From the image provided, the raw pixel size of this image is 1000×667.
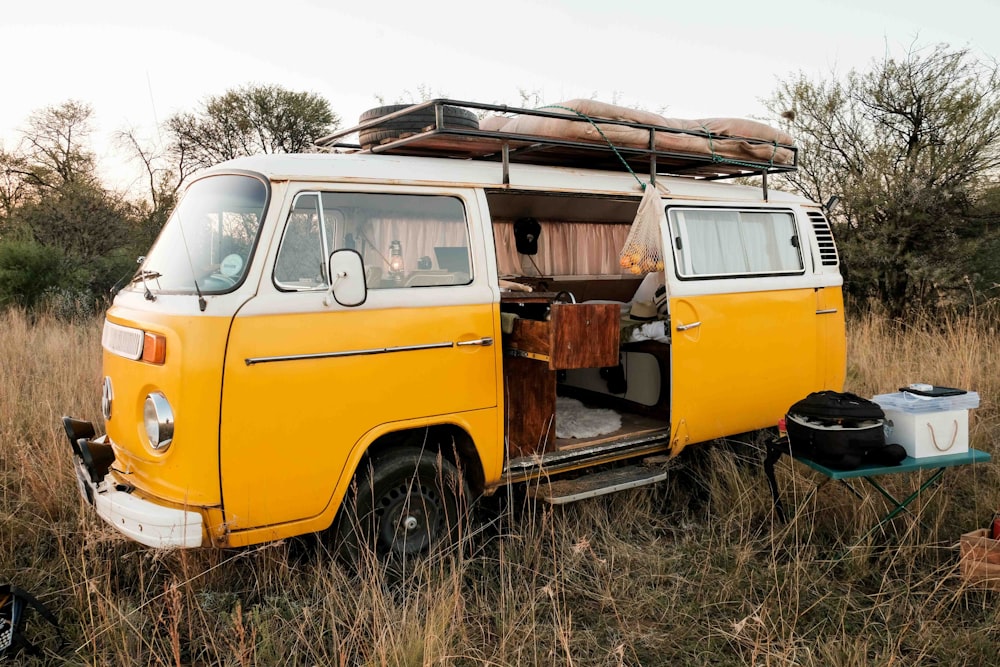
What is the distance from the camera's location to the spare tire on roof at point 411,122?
159 inches

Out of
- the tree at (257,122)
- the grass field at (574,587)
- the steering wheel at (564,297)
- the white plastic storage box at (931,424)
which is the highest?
the tree at (257,122)

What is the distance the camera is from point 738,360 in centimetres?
500

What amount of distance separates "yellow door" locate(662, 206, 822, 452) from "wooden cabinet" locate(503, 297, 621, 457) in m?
0.79

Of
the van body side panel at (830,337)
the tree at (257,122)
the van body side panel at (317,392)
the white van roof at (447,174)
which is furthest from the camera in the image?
the tree at (257,122)

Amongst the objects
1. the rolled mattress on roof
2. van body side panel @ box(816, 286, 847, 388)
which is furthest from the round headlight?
van body side panel @ box(816, 286, 847, 388)

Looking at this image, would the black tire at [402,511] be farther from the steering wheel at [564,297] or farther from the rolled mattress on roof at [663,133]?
the rolled mattress on roof at [663,133]

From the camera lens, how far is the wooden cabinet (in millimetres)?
3889

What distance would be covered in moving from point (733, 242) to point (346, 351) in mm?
3074

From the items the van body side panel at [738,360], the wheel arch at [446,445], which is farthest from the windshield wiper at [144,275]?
the van body side panel at [738,360]

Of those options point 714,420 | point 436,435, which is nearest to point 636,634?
point 436,435

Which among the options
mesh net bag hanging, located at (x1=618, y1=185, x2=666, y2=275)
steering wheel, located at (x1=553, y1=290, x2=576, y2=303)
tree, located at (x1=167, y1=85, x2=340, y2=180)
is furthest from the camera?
tree, located at (x1=167, y1=85, x2=340, y2=180)

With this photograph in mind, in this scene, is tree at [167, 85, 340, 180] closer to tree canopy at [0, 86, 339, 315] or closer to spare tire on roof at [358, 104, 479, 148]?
tree canopy at [0, 86, 339, 315]

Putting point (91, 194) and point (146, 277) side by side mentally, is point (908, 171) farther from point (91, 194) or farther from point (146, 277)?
point (91, 194)

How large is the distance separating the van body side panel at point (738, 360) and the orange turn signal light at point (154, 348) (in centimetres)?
296
